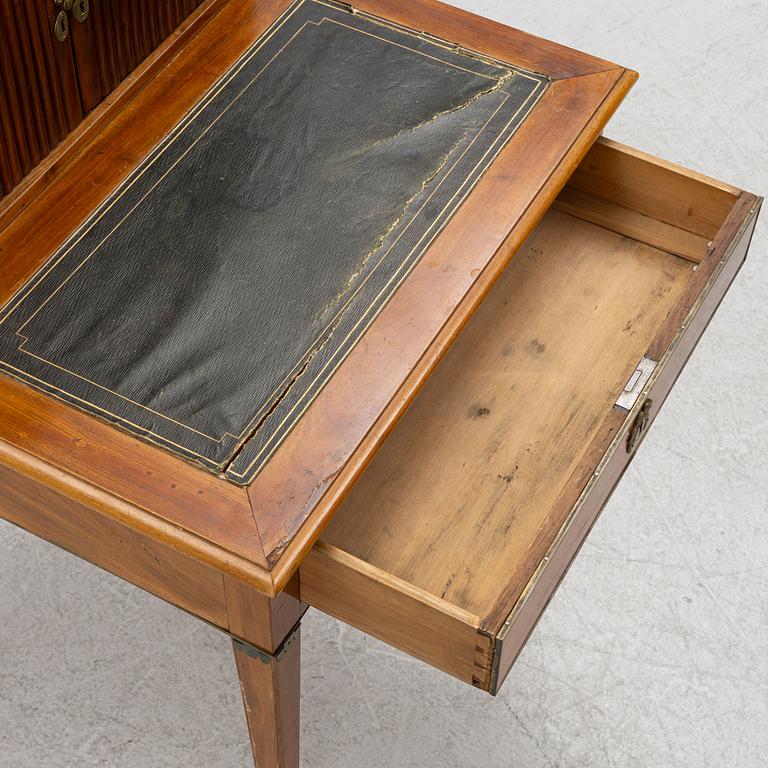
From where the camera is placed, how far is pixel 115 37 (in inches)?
73.7

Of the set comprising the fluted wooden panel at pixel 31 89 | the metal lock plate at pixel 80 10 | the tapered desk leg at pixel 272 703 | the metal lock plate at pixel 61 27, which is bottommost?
the tapered desk leg at pixel 272 703

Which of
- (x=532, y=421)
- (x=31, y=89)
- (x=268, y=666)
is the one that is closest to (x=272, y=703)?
(x=268, y=666)

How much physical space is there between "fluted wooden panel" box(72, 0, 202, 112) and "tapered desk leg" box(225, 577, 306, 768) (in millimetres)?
687

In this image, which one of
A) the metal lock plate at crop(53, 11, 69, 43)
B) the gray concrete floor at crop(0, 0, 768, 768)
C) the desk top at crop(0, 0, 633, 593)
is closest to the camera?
the desk top at crop(0, 0, 633, 593)

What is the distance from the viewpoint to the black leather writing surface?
5.41ft

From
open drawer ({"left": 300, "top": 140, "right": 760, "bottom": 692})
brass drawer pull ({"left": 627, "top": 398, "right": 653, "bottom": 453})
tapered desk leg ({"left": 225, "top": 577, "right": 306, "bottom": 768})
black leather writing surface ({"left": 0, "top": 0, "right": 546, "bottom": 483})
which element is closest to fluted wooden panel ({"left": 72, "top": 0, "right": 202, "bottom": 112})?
black leather writing surface ({"left": 0, "top": 0, "right": 546, "bottom": 483})

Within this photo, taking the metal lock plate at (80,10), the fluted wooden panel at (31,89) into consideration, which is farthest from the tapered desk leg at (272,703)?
the metal lock plate at (80,10)

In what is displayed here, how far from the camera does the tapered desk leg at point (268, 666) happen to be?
1.63 m

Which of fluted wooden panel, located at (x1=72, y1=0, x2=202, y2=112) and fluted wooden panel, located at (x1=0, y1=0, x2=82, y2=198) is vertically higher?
fluted wooden panel, located at (x1=72, y1=0, x2=202, y2=112)

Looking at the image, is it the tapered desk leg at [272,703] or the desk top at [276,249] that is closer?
the desk top at [276,249]

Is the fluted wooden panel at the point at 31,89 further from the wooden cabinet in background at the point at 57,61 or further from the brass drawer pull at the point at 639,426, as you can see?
the brass drawer pull at the point at 639,426

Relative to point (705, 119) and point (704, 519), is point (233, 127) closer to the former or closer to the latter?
point (704, 519)

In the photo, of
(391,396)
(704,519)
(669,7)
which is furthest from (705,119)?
(391,396)

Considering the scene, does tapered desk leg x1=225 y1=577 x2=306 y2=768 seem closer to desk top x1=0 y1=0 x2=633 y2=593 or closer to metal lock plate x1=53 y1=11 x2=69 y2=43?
Result: desk top x1=0 y1=0 x2=633 y2=593
